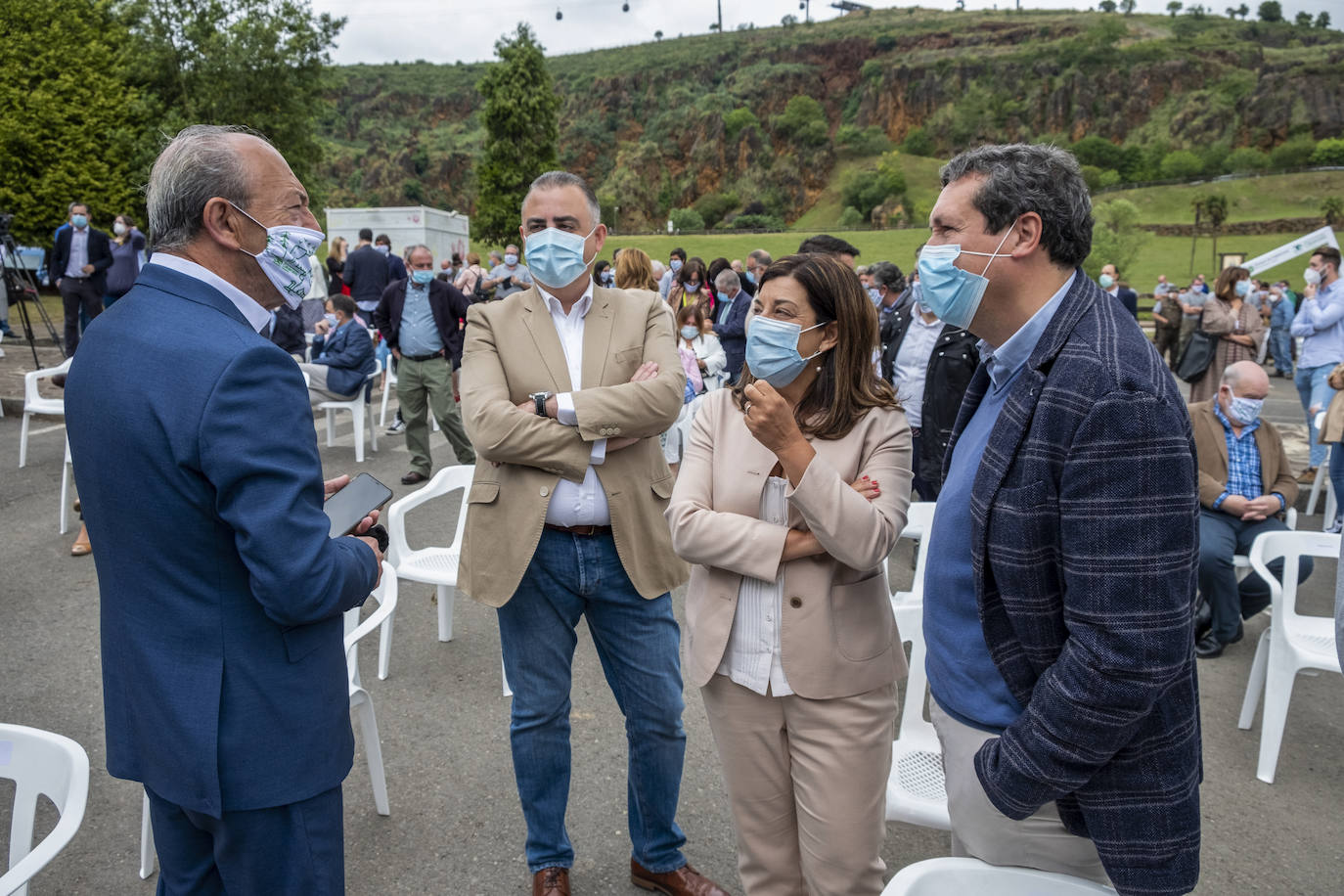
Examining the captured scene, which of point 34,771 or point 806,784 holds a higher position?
point 34,771

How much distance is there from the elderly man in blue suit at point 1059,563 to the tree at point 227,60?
1105 inches

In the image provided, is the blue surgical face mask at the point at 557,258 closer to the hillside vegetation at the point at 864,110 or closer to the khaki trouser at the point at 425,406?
the khaki trouser at the point at 425,406

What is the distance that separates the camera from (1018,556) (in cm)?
145

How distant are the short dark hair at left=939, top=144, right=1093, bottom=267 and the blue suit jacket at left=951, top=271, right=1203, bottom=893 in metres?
0.11

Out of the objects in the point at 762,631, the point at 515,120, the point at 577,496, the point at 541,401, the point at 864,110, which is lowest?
the point at 762,631

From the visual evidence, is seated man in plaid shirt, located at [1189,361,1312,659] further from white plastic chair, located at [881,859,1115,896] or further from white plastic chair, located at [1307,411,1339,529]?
white plastic chair, located at [881,859,1115,896]

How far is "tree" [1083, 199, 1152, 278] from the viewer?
148 feet

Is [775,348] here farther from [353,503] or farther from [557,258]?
[353,503]

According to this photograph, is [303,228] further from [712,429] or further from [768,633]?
[768,633]

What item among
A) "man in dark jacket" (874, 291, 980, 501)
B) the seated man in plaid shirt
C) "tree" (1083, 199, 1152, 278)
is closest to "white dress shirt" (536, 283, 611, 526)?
"man in dark jacket" (874, 291, 980, 501)

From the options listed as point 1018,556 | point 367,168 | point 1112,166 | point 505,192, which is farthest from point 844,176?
point 1018,556

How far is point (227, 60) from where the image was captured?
84.8ft

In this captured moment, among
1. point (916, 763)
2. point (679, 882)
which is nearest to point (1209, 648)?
point (916, 763)

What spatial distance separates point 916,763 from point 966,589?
1.37m
